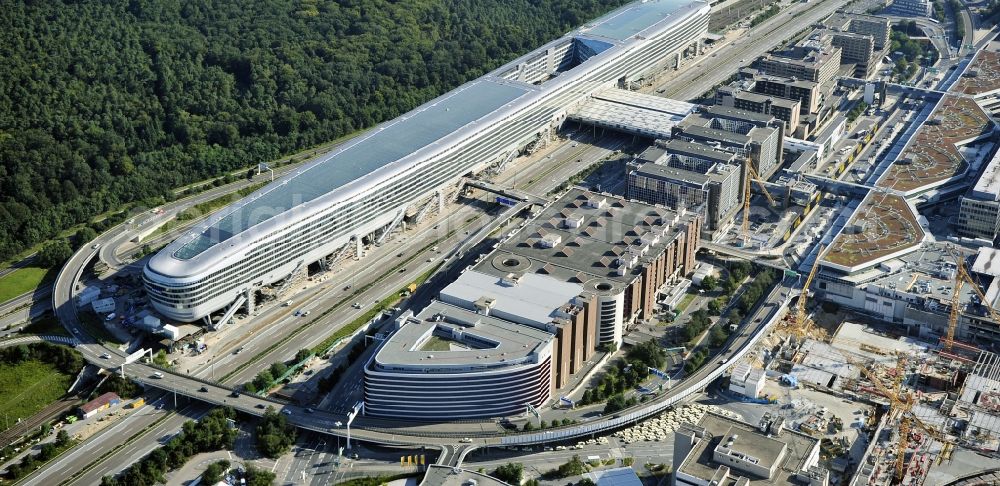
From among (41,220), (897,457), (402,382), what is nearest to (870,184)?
(897,457)

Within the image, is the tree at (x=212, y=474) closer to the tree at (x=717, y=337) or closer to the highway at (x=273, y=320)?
the highway at (x=273, y=320)

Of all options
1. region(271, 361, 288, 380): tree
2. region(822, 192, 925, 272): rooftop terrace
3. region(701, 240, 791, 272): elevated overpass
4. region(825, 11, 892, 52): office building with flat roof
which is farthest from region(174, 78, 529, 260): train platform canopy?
region(825, 11, 892, 52): office building with flat roof

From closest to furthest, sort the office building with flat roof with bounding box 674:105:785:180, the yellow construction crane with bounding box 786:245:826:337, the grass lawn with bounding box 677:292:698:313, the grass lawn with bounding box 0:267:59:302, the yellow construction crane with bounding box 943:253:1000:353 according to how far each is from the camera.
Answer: the yellow construction crane with bounding box 943:253:1000:353
the yellow construction crane with bounding box 786:245:826:337
the grass lawn with bounding box 677:292:698:313
the grass lawn with bounding box 0:267:59:302
the office building with flat roof with bounding box 674:105:785:180

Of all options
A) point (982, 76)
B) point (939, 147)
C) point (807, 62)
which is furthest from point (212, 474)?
point (982, 76)

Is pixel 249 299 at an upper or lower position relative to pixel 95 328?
upper

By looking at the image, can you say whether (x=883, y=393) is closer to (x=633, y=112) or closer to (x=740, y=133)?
(x=740, y=133)

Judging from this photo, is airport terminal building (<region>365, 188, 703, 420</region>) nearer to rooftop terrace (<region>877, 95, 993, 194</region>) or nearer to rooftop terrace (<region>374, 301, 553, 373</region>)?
rooftop terrace (<region>374, 301, 553, 373</region>)

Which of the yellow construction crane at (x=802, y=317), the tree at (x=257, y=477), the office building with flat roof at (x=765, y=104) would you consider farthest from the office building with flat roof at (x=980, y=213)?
the tree at (x=257, y=477)
